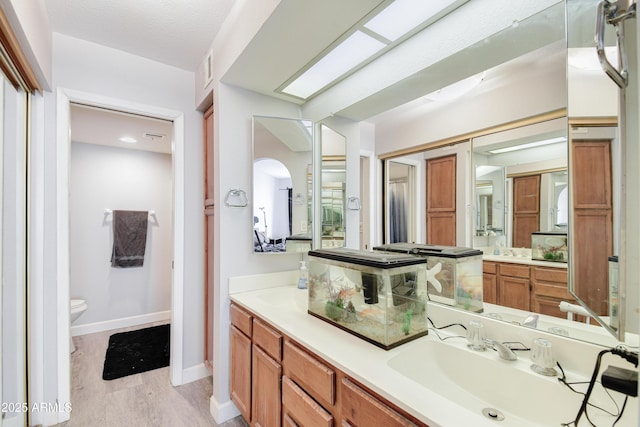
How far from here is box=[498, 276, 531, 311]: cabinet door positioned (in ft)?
3.67

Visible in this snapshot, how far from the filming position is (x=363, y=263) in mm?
1217

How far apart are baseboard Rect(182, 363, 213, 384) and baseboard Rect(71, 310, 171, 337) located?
170 centimetres

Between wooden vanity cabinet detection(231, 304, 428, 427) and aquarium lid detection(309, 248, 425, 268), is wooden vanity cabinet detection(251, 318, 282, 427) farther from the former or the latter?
aquarium lid detection(309, 248, 425, 268)

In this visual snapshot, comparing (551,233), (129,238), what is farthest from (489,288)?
(129,238)

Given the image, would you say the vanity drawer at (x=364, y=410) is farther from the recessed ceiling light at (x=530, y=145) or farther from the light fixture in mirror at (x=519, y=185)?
the recessed ceiling light at (x=530, y=145)

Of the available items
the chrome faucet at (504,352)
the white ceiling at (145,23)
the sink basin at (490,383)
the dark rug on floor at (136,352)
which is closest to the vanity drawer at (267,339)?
the sink basin at (490,383)

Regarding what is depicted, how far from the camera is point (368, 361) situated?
99 cm

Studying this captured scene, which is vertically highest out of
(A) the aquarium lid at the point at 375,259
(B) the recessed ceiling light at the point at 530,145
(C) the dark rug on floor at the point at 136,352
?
(B) the recessed ceiling light at the point at 530,145

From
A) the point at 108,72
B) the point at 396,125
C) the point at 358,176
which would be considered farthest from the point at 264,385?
the point at 108,72

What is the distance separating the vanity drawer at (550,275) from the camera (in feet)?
3.27

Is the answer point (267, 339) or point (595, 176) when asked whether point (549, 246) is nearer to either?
point (595, 176)

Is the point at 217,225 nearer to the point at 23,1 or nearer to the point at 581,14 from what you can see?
the point at 23,1

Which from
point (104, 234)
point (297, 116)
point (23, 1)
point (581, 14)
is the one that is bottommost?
point (104, 234)

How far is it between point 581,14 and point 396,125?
0.90 m
